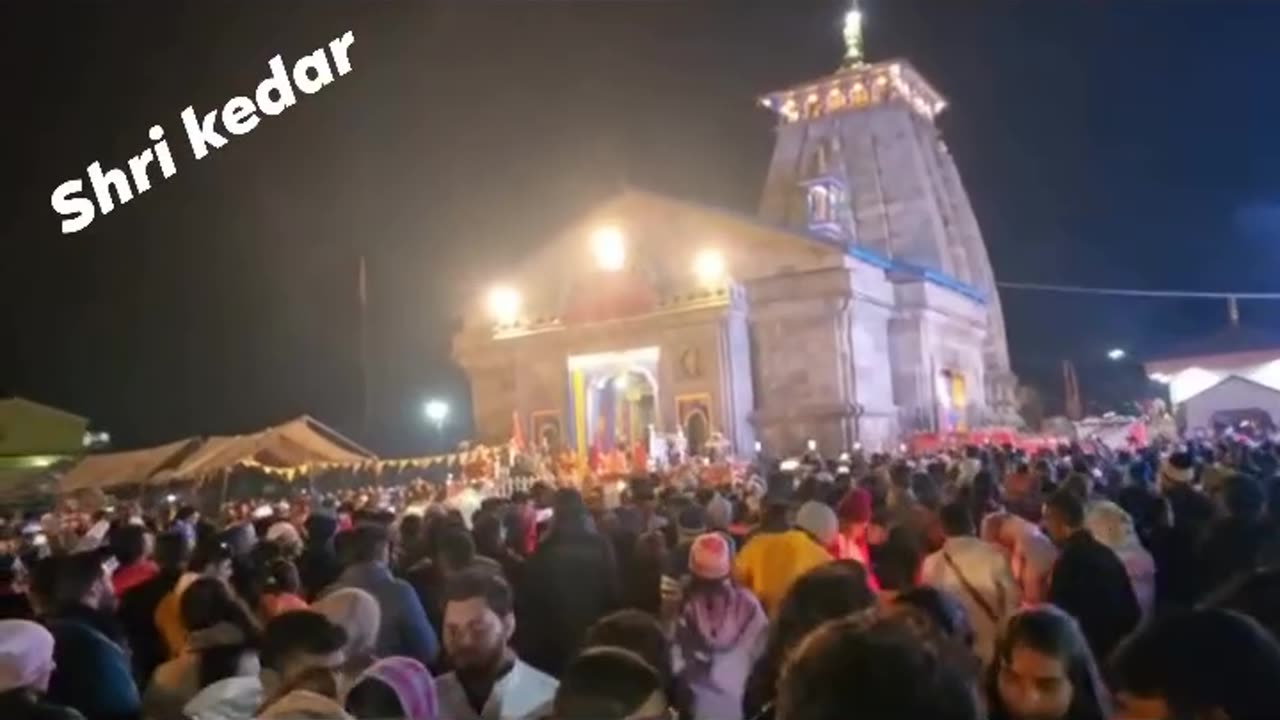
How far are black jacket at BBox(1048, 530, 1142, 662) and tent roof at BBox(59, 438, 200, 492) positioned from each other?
19.6m

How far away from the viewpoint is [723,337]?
28.0 metres

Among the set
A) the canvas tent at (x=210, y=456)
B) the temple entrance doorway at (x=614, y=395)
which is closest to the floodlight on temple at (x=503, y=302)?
the temple entrance doorway at (x=614, y=395)

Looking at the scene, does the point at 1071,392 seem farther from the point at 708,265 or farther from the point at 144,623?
the point at 144,623

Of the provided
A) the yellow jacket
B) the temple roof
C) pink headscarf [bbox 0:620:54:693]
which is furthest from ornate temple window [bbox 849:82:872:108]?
pink headscarf [bbox 0:620:54:693]

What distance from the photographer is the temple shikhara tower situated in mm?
27734

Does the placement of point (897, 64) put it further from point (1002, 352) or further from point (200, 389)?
point (200, 389)

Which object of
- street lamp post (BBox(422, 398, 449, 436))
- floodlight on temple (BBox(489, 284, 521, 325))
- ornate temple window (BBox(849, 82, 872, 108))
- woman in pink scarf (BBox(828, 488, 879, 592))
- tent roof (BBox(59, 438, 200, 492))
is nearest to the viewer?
woman in pink scarf (BBox(828, 488, 879, 592))

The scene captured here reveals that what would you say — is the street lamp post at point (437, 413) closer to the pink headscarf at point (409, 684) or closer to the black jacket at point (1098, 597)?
the black jacket at point (1098, 597)

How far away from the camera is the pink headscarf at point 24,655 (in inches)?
134

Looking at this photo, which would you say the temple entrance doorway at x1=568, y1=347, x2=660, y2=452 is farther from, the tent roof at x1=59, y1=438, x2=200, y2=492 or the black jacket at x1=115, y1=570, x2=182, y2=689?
the black jacket at x1=115, y1=570, x2=182, y2=689

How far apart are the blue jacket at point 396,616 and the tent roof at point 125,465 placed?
17692 mm

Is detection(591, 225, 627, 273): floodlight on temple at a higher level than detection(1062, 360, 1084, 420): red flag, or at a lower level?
higher

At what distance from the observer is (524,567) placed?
6.10 metres

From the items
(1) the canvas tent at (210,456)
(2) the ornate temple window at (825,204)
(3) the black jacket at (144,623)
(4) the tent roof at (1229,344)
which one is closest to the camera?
(3) the black jacket at (144,623)
